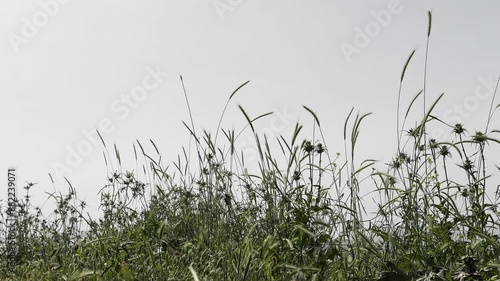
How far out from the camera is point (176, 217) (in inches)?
178

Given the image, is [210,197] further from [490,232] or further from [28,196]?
[28,196]

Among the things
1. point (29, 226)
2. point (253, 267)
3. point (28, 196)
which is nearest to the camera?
point (253, 267)

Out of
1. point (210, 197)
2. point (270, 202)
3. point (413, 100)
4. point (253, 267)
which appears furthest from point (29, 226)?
point (413, 100)

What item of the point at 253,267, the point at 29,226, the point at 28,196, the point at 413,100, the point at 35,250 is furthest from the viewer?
the point at 28,196

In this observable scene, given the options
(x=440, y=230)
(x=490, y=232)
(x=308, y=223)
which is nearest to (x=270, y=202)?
(x=308, y=223)

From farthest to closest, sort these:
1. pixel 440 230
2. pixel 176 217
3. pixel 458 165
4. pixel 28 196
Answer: pixel 28 196 < pixel 176 217 < pixel 458 165 < pixel 440 230

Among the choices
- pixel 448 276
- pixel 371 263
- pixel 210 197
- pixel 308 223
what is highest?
pixel 210 197

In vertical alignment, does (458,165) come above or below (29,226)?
below

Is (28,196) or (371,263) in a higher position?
(28,196)

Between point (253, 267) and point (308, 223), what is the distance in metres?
0.52

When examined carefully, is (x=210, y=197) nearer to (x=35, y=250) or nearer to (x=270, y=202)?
(x=270, y=202)

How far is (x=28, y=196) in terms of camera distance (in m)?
6.56

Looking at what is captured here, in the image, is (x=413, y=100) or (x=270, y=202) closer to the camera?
(x=413, y=100)

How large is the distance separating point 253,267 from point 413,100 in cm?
102
